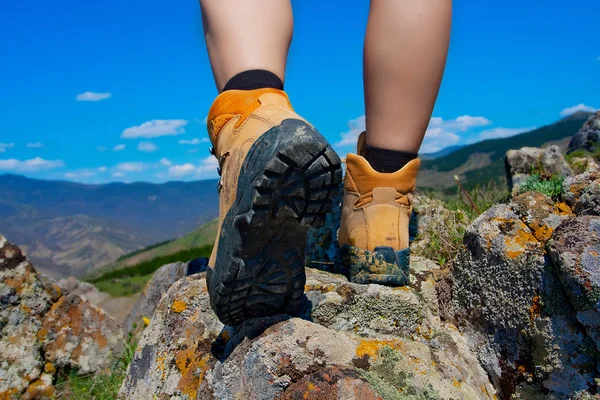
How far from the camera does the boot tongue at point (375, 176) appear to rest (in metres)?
2.55

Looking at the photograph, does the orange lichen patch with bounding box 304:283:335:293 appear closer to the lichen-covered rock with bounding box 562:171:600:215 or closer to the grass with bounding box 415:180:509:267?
the grass with bounding box 415:180:509:267

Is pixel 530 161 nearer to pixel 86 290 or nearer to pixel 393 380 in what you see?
pixel 393 380

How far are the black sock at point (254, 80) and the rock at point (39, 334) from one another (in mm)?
2989

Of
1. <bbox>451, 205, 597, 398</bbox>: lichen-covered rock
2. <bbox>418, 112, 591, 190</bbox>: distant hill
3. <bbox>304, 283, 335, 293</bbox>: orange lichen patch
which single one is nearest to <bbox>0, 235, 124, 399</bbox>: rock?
<bbox>304, 283, 335, 293</bbox>: orange lichen patch

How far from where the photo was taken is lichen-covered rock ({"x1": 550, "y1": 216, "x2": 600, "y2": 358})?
6.07 feet

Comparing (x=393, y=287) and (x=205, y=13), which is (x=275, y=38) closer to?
(x=205, y=13)

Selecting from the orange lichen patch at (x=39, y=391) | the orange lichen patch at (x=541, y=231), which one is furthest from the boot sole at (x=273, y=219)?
A: the orange lichen patch at (x=39, y=391)

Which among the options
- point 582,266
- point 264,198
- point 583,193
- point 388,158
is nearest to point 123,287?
point 388,158

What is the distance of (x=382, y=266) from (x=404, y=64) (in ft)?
3.23

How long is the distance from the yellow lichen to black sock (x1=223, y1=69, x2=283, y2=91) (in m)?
1.09

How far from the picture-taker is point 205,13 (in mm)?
2324

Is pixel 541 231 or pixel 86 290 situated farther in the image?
pixel 86 290

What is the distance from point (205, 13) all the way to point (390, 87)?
0.93 m

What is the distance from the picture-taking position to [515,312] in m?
2.18
